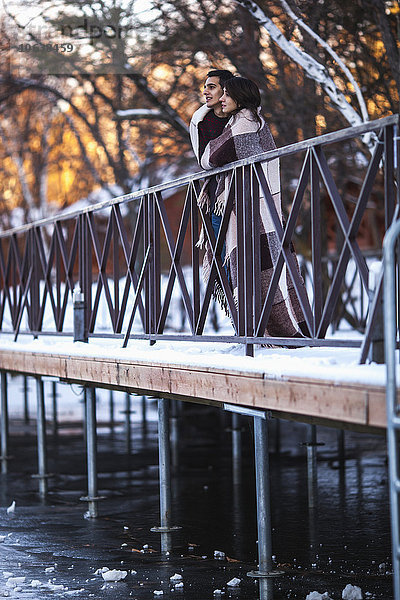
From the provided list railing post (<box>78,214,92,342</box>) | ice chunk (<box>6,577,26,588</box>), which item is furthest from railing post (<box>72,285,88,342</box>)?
ice chunk (<box>6,577,26,588</box>)

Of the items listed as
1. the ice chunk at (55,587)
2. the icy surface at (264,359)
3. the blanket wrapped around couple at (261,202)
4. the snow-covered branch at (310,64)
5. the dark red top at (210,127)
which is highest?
the snow-covered branch at (310,64)

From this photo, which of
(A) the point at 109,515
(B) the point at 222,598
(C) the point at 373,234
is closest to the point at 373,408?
(B) the point at 222,598

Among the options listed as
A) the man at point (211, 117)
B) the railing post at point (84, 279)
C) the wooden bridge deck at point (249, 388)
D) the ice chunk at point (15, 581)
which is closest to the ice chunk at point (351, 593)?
the wooden bridge deck at point (249, 388)

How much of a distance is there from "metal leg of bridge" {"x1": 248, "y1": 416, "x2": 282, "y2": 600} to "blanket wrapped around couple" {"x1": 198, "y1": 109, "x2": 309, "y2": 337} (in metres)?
0.63

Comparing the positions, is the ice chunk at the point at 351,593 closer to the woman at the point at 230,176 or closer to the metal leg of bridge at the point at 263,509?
the metal leg of bridge at the point at 263,509

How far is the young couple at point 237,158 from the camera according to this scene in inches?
256

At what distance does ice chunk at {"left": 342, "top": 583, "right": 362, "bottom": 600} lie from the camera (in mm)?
6090

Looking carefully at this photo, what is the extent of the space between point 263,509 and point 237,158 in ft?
6.52

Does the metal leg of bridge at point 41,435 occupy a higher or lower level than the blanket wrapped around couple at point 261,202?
lower

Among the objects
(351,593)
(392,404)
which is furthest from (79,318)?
(392,404)

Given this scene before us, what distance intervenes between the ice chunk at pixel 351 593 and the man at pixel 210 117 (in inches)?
108

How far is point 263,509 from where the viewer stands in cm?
635

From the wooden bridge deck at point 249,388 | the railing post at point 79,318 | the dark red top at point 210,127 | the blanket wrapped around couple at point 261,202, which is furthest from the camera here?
the railing post at point 79,318

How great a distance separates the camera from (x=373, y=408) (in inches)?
166
